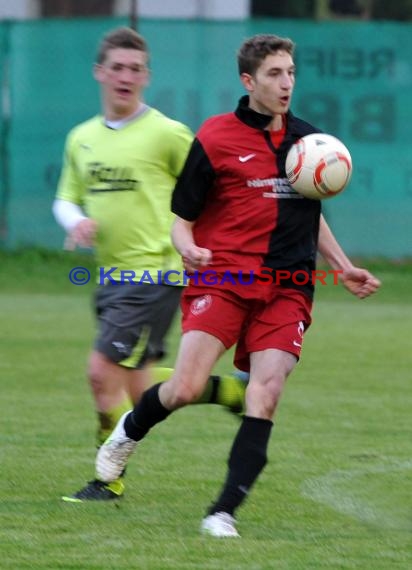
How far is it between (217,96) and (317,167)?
37.5ft

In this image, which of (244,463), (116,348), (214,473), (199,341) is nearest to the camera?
(244,463)

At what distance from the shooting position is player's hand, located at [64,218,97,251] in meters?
5.74

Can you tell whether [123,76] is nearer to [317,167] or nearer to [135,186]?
[135,186]

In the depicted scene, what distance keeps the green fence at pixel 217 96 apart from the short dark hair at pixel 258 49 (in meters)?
11.0

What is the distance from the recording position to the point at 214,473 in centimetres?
643

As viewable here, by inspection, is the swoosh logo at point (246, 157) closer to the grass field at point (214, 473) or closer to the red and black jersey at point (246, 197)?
the red and black jersey at point (246, 197)

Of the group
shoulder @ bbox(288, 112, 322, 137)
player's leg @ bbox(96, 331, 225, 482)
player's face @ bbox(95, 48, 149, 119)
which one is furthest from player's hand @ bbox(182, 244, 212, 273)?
player's face @ bbox(95, 48, 149, 119)

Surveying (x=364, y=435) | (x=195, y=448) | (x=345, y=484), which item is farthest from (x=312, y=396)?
(x=345, y=484)

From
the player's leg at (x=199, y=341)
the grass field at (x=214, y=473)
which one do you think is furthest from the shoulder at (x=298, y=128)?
the grass field at (x=214, y=473)

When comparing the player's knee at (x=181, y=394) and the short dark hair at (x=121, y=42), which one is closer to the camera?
the player's knee at (x=181, y=394)

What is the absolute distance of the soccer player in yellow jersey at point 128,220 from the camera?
6.04 metres

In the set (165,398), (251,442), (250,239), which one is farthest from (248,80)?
(251,442)

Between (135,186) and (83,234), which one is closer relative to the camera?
(83,234)

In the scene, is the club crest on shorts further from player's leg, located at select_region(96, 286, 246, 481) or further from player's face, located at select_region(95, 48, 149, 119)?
player's face, located at select_region(95, 48, 149, 119)
